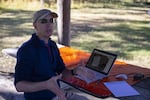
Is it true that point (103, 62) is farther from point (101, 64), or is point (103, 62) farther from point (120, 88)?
point (120, 88)

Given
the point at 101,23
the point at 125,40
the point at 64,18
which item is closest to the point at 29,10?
the point at 101,23

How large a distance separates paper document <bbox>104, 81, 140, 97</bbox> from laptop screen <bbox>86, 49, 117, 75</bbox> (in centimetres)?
14

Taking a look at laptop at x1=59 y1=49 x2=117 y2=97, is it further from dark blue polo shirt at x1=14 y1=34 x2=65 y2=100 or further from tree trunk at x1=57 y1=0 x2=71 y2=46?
tree trunk at x1=57 y1=0 x2=71 y2=46

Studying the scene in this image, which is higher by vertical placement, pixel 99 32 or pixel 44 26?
pixel 44 26

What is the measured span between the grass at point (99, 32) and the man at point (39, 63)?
3390mm

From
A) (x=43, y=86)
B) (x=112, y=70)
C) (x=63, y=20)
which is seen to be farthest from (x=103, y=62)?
(x=63, y=20)

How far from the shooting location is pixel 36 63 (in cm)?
279

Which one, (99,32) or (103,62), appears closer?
(103,62)

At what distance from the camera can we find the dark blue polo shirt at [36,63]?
8.78 feet

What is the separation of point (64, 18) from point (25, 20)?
5732mm

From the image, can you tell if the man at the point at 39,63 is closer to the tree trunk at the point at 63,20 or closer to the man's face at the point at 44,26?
the man's face at the point at 44,26

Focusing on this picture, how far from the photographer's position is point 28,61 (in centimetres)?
271

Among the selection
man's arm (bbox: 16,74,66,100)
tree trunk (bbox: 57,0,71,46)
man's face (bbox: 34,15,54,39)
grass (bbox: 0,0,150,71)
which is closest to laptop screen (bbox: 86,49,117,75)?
man's face (bbox: 34,15,54,39)

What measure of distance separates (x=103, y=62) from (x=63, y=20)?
2.28m
